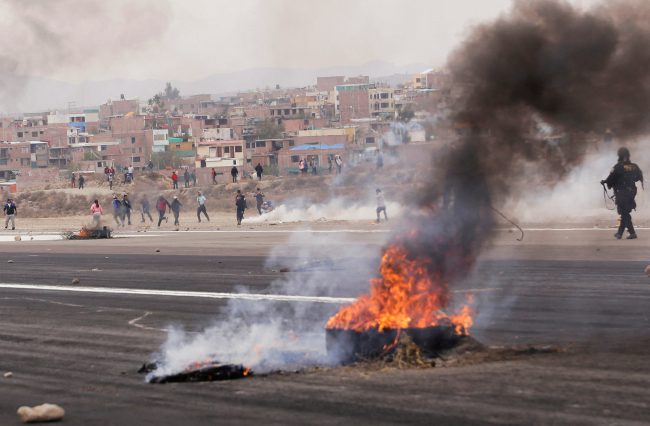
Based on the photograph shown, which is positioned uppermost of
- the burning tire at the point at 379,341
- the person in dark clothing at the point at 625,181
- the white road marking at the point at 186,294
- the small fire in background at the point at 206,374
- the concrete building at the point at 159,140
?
the concrete building at the point at 159,140

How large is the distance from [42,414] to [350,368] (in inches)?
136

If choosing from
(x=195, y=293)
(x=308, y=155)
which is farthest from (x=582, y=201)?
(x=308, y=155)

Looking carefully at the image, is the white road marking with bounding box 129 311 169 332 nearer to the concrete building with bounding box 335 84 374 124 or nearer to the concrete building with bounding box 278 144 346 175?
the concrete building with bounding box 278 144 346 175

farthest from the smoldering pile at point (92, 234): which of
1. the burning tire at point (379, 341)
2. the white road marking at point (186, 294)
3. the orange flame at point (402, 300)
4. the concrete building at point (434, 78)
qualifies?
the burning tire at point (379, 341)

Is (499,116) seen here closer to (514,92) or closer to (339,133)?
(514,92)

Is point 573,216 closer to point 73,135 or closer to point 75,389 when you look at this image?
point 75,389

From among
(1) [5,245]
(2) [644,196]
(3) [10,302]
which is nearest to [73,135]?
(1) [5,245]

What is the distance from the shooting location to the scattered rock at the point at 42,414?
10.1 m

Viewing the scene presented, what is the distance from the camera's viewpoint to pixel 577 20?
1373cm

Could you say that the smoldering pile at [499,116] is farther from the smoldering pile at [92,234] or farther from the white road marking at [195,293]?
the smoldering pile at [92,234]

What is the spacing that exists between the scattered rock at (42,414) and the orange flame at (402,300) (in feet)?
11.2

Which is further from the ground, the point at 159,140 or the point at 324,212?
the point at 159,140

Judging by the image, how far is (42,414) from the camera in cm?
1008

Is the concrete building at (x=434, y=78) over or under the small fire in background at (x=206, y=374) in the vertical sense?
over
